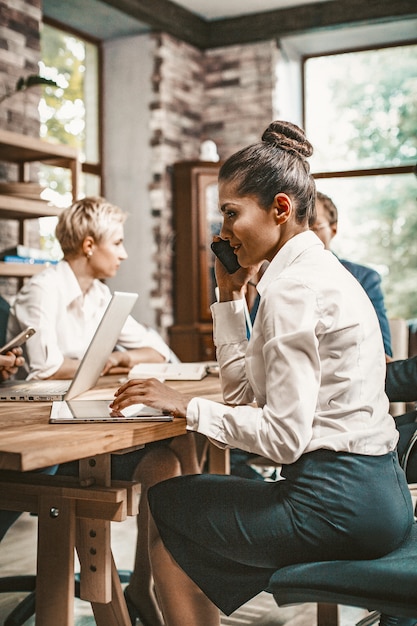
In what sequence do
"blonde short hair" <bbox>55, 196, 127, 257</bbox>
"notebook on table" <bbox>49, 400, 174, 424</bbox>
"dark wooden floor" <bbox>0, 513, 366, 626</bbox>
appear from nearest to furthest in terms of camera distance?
"notebook on table" <bbox>49, 400, 174, 424</bbox>
"dark wooden floor" <bbox>0, 513, 366, 626</bbox>
"blonde short hair" <bbox>55, 196, 127, 257</bbox>

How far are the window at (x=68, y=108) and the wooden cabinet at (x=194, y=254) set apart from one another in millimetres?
695

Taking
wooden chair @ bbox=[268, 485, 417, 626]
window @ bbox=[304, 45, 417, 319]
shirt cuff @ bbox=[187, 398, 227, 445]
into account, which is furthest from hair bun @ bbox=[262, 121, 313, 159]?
A: window @ bbox=[304, 45, 417, 319]

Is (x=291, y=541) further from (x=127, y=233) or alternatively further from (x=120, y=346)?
(x=127, y=233)

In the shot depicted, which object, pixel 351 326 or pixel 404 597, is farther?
pixel 351 326

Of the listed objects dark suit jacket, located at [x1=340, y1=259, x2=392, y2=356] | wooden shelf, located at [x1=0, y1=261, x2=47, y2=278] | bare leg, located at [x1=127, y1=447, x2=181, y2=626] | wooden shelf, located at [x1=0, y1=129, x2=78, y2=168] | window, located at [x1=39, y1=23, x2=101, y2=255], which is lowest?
bare leg, located at [x1=127, y1=447, x2=181, y2=626]

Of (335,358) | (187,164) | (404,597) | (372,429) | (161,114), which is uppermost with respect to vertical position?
(161,114)

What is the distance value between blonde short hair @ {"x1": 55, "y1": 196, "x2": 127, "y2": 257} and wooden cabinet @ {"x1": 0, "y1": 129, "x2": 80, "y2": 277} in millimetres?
1456

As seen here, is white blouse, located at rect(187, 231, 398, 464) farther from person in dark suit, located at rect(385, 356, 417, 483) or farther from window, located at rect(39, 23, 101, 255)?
window, located at rect(39, 23, 101, 255)

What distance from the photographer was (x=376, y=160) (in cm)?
633

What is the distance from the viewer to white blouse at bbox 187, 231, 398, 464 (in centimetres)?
136

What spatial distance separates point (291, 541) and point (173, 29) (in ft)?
17.6

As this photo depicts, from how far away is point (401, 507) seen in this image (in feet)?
4.75

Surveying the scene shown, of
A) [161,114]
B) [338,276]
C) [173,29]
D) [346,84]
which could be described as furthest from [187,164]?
[338,276]

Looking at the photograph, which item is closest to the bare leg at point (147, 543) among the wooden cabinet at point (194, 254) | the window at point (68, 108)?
the window at point (68, 108)
